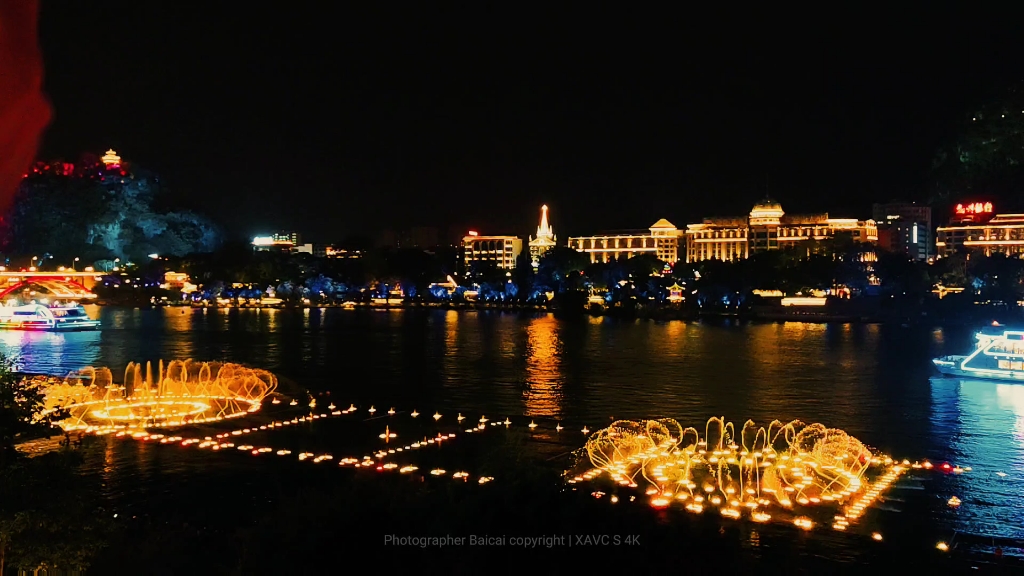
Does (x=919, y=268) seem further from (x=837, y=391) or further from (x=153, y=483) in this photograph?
(x=153, y=483)

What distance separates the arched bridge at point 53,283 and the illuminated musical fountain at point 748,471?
224 ft

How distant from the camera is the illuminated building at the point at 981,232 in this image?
8469 centimetres

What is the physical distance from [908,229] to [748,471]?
9559 centimetres

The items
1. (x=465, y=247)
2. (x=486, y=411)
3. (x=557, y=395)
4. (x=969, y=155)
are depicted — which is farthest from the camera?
(x=465, y=247)

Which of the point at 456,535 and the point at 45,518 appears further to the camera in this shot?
the point at 45,518

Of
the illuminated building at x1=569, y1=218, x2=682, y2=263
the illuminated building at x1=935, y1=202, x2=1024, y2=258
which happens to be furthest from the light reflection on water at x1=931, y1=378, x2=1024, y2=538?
the illuminated building at x1=569, y1=218, x2=682, y2=263

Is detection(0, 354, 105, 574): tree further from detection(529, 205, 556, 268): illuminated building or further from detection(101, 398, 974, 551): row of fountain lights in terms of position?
detection(529, 205, 556, 268): illuminated building

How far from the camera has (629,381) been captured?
29.1 meters

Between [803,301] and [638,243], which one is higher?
[638,243]

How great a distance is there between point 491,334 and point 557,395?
75.2ft

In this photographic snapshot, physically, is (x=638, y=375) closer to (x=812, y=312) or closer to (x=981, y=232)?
(x=812, y=312)

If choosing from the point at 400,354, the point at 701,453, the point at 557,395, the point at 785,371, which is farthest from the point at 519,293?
the point at 701,453

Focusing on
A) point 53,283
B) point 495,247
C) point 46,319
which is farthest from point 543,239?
point 46,319

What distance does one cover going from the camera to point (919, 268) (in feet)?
233
